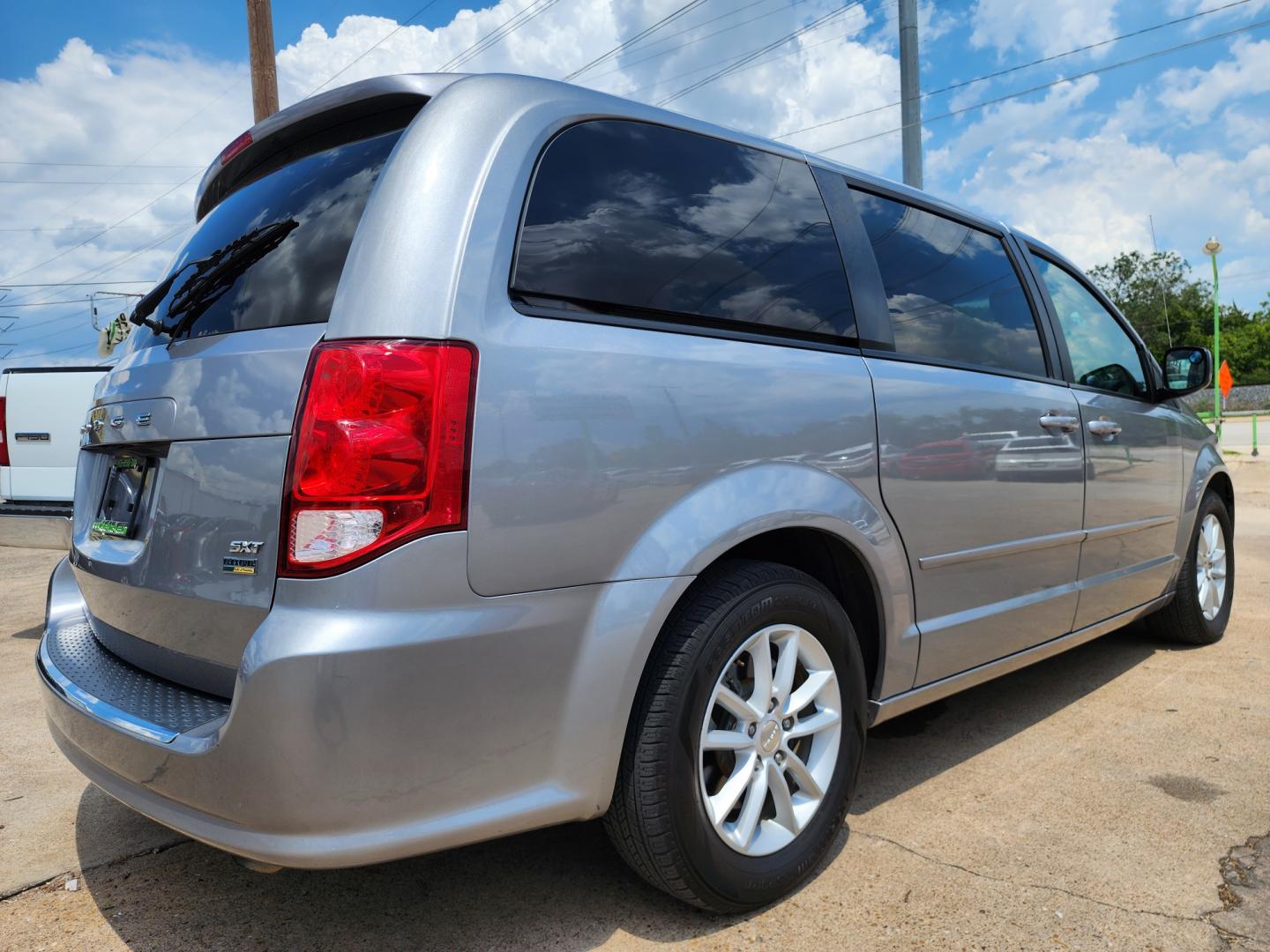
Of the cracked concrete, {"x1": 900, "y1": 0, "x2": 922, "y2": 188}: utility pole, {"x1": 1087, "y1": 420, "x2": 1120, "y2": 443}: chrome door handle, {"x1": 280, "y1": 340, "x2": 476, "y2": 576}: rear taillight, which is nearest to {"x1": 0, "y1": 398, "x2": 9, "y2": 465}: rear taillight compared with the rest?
the cracked concrete

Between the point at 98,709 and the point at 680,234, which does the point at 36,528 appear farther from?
the point at 680,234

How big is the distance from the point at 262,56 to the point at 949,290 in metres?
9.25

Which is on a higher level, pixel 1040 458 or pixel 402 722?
pixel 1040 458

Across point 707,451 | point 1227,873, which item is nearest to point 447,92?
point 707,451

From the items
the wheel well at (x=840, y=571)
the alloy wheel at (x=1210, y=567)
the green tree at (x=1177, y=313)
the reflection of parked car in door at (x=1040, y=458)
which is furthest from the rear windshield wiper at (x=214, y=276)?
the green tree at (x=1177, y=313)

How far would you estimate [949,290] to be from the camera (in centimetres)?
305

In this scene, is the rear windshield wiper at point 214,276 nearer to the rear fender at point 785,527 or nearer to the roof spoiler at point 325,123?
the roof spoiler at point 325,123

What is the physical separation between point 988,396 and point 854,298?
0.62 metres

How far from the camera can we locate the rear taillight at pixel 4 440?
5849 millimetres

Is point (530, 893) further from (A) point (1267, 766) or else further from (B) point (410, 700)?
(A) point (1267, 766)

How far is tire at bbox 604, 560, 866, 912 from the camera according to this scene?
6.47 ft

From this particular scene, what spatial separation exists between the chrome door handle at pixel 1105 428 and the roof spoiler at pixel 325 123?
2544 mm

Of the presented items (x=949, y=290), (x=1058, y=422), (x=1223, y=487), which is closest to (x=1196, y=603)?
(x=1223, y=487)

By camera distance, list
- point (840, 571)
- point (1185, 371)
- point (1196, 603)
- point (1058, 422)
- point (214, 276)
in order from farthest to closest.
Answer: point (1196, 603)
point (1185, 371)
point (1058, 422)
point (840, 571)
point (214, 276)
